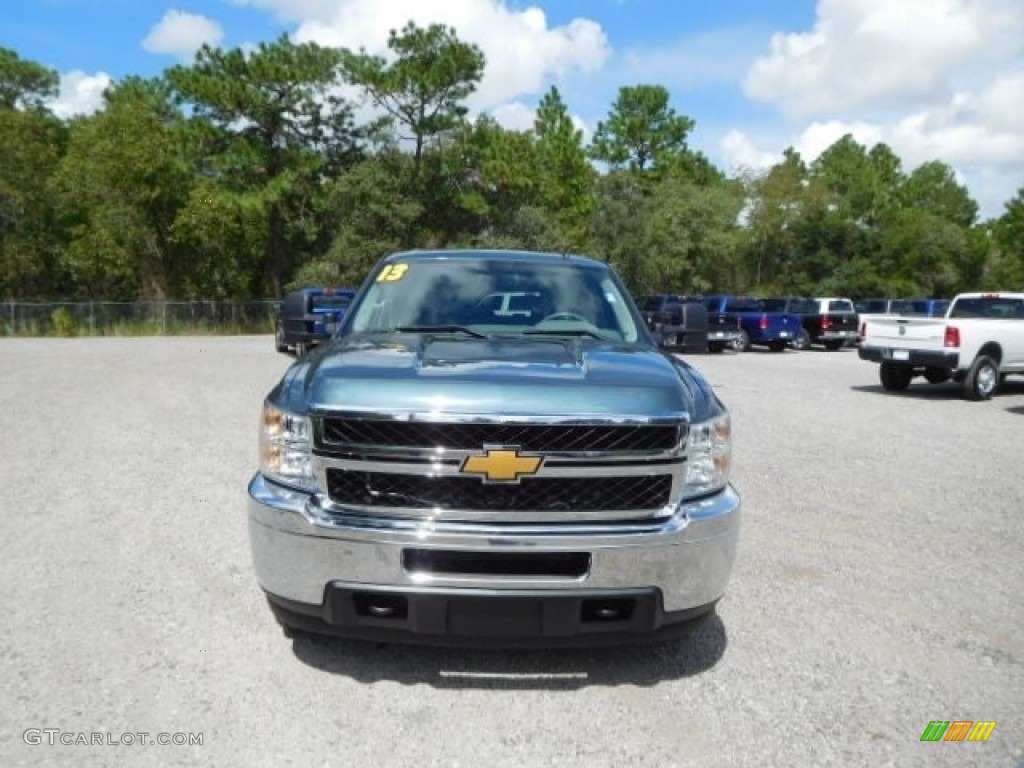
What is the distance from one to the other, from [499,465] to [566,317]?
5.54 ft

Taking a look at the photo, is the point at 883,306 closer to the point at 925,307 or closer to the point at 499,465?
the point at 925,307

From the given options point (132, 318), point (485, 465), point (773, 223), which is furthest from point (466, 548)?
point (773, 223)

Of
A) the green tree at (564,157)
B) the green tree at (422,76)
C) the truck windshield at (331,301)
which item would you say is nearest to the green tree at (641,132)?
the green tree at (564,157)

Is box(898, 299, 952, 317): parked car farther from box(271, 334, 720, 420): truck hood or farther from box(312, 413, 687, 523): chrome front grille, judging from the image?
box(312, 413, 687, 523): chrome front grille

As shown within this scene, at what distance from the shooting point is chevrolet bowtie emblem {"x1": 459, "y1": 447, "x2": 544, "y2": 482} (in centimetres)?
313

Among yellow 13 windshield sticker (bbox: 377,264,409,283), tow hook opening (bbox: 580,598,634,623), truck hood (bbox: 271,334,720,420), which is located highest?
yellow 13 windshield sticker (bbox: 377,264,409,283)

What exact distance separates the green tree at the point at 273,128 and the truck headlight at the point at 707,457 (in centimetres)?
3897

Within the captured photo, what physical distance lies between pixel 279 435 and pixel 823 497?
5.06m

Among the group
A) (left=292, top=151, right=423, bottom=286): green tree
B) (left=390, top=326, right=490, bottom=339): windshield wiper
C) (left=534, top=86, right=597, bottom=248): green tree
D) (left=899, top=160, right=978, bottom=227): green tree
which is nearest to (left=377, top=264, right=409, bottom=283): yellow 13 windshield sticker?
(left=390, top=326, right=490, bottom=339): windshield wiper

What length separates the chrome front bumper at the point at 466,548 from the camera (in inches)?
122

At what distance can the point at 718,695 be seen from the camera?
3.43 m

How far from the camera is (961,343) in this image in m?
14.3

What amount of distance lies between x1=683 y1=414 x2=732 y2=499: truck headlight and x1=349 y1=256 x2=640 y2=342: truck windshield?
113cm

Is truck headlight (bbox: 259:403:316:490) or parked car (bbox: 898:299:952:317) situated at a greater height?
parked car (bbox: 898:299:952:317)
